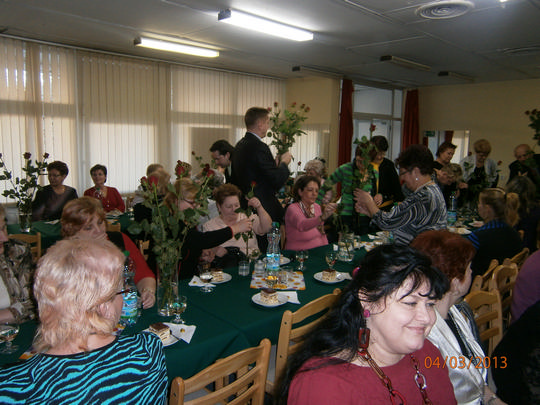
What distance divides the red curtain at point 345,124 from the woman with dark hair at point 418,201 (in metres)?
5.86

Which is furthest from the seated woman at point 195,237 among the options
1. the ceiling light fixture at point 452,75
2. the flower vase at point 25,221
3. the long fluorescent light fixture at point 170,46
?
the ceiling light fixture at point 452,75

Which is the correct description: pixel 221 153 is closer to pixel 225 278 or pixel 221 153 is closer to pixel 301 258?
pixel 301 258

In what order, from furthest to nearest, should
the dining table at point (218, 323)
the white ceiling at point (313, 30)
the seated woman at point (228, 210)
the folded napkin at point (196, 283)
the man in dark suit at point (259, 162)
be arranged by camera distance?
the white ceiling at point (313, 30) → the man in dark suit at point (259, 162) → the seated woman at point (228, 210) → the folded napkin at point (196, 283) → the dining table at point (218, 323)

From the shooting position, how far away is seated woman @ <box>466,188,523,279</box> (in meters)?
3.10

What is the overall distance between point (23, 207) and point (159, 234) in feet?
9.75

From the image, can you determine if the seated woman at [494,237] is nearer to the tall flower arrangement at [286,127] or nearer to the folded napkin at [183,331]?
the tall flower arrangement at [286,127]

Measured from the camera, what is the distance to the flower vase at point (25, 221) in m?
4.15

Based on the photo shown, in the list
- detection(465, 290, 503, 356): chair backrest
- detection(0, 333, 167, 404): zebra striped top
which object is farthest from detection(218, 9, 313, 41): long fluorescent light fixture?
detection(0, 333, 167, 404): zebra striped top

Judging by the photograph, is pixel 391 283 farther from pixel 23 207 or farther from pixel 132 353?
pixel 23 207

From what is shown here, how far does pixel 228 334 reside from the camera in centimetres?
193

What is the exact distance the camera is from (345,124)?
882 cm

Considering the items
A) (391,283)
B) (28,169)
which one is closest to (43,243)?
(28,169)

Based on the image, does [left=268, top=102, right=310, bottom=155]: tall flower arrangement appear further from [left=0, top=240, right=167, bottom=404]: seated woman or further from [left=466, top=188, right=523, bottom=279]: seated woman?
[left=0, top=240, right=167, bottom=404]: seated woman

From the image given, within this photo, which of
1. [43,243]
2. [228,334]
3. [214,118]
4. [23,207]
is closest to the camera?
[228,334]
